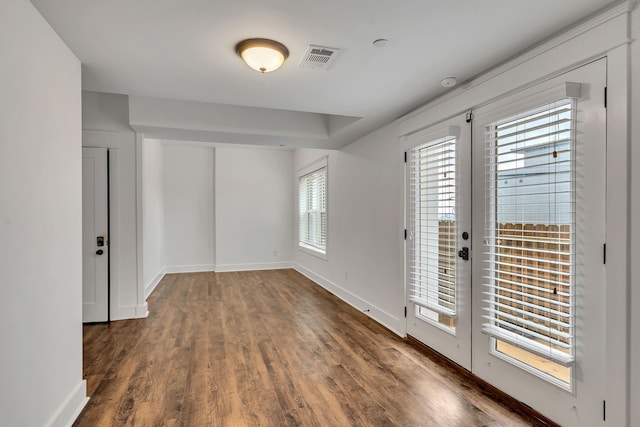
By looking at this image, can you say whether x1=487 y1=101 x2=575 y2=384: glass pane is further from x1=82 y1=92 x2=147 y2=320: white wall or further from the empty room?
x1=82 y1=92 x2=147 y2=320: white wall

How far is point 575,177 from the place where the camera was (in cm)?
191

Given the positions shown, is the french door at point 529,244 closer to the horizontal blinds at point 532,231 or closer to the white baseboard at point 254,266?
the horizontal blinds at point 532,231

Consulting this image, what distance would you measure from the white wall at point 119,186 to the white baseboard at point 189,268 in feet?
9.93

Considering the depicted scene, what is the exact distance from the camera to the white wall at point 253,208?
295 inches

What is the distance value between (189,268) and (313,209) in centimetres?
306

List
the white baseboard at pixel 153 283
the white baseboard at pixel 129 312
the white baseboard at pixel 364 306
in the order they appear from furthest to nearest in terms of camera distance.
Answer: the white baseboard at pixel 153 283 < the white baseboard at pixel 129 312 < the white baseboard at pixel 364 306

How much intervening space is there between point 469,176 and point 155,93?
2.78 m

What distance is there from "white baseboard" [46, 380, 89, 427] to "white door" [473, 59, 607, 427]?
108 inches

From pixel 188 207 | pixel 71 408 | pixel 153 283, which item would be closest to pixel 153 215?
pixel 153 283

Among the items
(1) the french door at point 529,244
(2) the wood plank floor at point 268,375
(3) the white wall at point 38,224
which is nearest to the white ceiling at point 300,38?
(3) the white wall at point 38,224

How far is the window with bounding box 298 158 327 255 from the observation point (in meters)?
6.20

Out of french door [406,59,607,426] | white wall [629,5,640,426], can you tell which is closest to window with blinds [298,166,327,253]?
french door [406,59,607,426]

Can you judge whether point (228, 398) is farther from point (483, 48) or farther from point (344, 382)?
→ point (483, 48)

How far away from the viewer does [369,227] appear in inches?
174
